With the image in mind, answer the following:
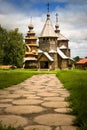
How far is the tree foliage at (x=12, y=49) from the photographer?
51219 millimetres

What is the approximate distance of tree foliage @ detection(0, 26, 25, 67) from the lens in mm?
51219

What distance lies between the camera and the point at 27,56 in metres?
59.1

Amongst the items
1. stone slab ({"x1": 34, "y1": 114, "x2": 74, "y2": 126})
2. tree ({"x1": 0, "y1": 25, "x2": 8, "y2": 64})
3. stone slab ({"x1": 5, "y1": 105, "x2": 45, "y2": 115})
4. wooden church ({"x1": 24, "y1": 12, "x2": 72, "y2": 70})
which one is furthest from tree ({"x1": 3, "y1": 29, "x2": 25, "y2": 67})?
stone slab ({"x1": 34, "y1": 114, "x2": 74, "y2": 126})

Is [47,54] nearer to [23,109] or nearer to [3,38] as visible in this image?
[3,38]

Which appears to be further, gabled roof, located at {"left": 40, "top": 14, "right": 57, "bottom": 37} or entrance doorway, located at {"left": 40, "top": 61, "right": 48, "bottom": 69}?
gabled roof, located at {"left": 40, "top": 14, "right": 57, "bottom": 37}

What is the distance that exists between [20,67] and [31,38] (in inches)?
456

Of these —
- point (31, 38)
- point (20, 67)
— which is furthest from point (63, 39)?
point (20, 67)

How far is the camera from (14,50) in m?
51.5

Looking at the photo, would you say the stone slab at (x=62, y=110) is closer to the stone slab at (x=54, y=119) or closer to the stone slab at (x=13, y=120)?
the stone slab at (x=54, y=119)

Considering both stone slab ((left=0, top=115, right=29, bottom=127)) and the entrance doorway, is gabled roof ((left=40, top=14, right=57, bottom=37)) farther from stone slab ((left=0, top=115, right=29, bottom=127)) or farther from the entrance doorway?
stone slab ((left=0, top=115, right=29, bottom=127))

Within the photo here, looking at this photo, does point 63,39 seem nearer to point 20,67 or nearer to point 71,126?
point 20,67

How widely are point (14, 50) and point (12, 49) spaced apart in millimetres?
675

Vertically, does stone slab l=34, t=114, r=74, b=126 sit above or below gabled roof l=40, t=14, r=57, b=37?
below

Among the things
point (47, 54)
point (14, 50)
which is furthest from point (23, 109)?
point (47, 54)
